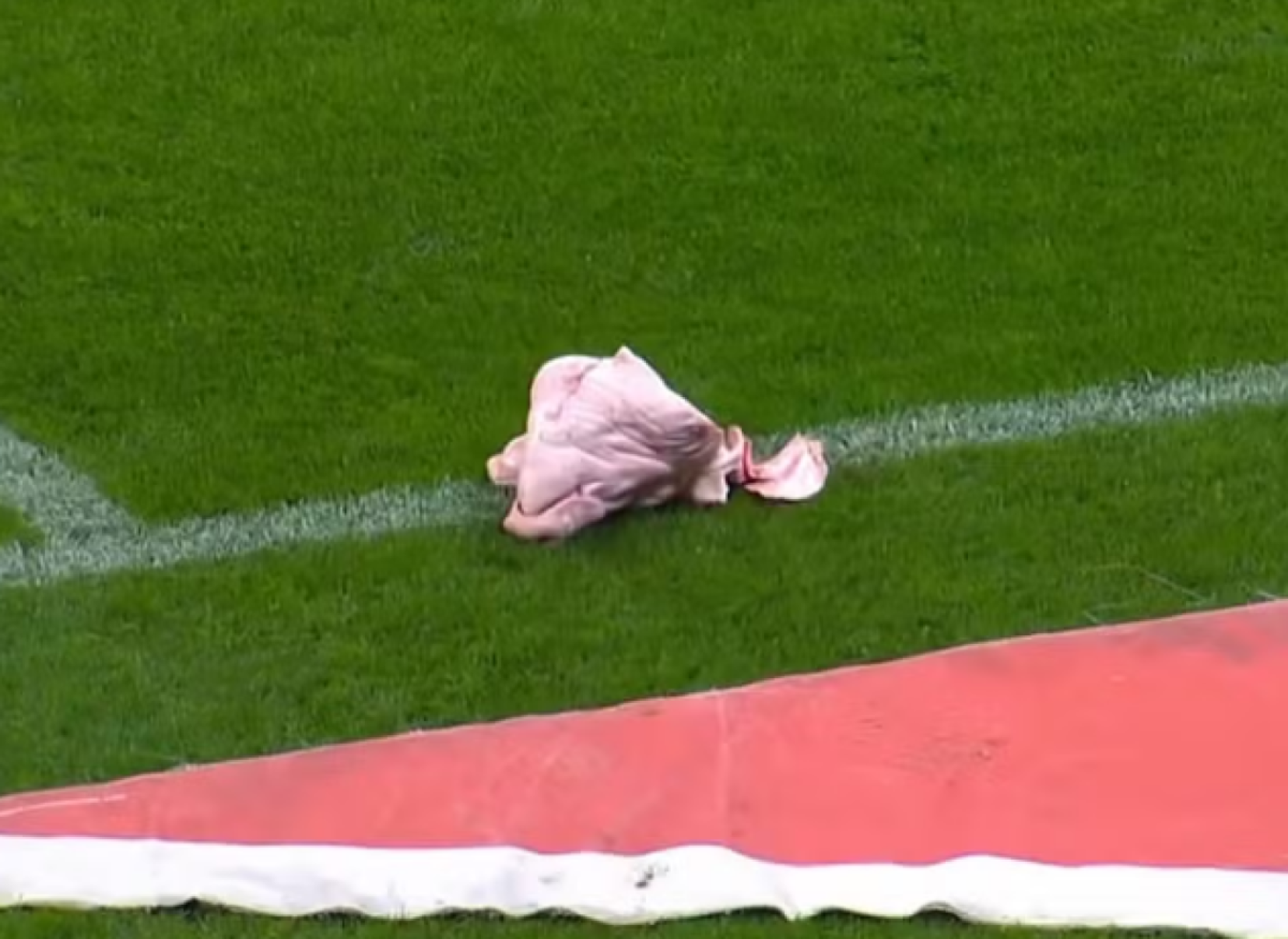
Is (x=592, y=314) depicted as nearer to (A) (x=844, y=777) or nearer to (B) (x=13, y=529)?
(B) (x=13, y=529)

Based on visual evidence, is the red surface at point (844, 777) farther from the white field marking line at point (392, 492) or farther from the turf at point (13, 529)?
the turf at point (13, 529)

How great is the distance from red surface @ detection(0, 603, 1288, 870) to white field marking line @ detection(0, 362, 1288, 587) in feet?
2.24

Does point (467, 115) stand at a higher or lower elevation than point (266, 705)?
higher

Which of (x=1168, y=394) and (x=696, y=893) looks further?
(x=1168, y=394)

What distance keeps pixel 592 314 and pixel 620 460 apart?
771 mm

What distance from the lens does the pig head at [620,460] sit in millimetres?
3840

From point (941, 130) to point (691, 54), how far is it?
0.70 m

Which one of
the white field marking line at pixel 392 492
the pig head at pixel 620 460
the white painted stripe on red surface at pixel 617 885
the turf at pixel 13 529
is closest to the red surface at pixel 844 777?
the white painted stripe on red surface at pixel 617 885

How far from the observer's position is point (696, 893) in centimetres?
304

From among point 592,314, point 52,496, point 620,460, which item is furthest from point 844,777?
point 52,496

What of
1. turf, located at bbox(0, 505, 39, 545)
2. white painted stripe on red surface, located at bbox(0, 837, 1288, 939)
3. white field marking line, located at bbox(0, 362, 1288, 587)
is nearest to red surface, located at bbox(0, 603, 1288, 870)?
white painted stripe on red surface, located at bbox(0, 837, 1288, 939)

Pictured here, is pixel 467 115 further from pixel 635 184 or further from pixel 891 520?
pixel 891 520

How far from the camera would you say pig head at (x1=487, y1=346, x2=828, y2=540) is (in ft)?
12.6

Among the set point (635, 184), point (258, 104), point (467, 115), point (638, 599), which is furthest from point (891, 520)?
point (258, 104)
